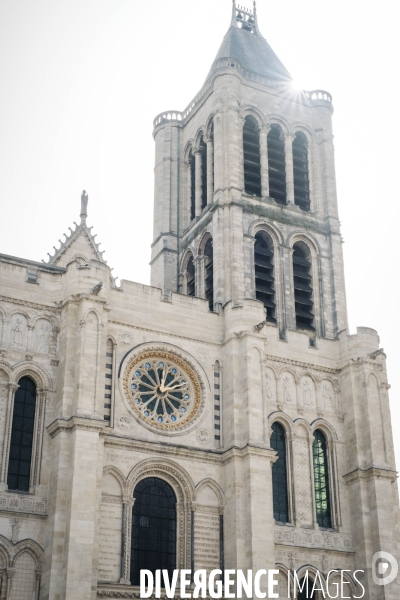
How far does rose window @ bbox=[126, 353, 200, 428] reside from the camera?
102ft

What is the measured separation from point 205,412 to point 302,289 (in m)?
9.37

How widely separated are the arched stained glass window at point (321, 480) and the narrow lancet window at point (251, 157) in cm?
1175

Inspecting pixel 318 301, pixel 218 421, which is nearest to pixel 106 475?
pixel 218 421

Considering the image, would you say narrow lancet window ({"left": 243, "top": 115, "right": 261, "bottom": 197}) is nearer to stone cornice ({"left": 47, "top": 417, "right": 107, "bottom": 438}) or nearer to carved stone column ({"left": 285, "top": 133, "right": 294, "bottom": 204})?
carved stone column ({"left": 285, "top": 133, "right": 294, "bottom": 204})

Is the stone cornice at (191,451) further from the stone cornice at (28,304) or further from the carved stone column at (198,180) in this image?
the carved stone column at (198,180)

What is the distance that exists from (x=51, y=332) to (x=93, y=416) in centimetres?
374

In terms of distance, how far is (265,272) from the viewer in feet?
127

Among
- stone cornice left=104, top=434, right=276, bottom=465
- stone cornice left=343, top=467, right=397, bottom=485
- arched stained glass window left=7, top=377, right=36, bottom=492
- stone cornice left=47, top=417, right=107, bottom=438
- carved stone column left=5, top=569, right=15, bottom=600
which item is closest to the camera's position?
carved stone column left=5, top=569, right=15, bottom=600

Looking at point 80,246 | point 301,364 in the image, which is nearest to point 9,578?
point 301,364

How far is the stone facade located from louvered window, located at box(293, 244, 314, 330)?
14.7 inches

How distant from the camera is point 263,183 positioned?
4038cm

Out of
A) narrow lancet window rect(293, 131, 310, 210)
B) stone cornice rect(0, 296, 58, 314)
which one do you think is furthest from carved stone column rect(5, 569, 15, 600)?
narrow lancet window rect(293, 131, 310, 210)

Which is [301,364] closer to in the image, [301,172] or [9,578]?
[301,172]

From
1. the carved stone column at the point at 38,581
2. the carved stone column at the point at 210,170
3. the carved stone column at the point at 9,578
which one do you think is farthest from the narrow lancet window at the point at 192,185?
the carved stone column at the point at 9,578
